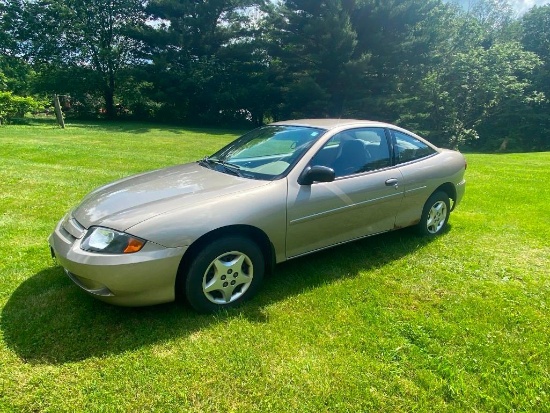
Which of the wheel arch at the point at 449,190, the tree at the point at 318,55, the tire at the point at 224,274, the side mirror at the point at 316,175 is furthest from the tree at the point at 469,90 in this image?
the tire at the point at 224,274

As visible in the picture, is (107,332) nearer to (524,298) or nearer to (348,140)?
(348,140)

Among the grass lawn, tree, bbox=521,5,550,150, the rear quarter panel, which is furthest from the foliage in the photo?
tree, bbox=521,5,550,150

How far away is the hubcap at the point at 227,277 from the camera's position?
2.72 metres

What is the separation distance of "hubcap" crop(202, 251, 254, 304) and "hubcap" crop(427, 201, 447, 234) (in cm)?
253

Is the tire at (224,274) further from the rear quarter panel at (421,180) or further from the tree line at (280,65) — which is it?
the tree line at (280,65)

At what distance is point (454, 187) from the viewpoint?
14.8 ft

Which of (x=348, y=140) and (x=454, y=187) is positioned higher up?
(x=348, y=140)

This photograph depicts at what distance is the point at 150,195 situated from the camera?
292 centimetres

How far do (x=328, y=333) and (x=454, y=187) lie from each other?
2885mm

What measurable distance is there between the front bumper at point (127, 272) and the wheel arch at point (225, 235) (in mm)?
81

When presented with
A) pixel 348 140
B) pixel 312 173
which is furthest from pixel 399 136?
pixel 312 173

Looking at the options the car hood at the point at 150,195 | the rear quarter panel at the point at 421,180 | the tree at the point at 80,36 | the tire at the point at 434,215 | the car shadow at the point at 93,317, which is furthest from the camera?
the tree at the point at 80,36

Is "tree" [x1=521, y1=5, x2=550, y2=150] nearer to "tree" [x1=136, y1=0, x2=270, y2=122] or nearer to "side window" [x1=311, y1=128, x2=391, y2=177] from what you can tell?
"tree" [x1=136, y1=0, x2=270, y2=122]

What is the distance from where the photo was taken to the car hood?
8.52 feet
